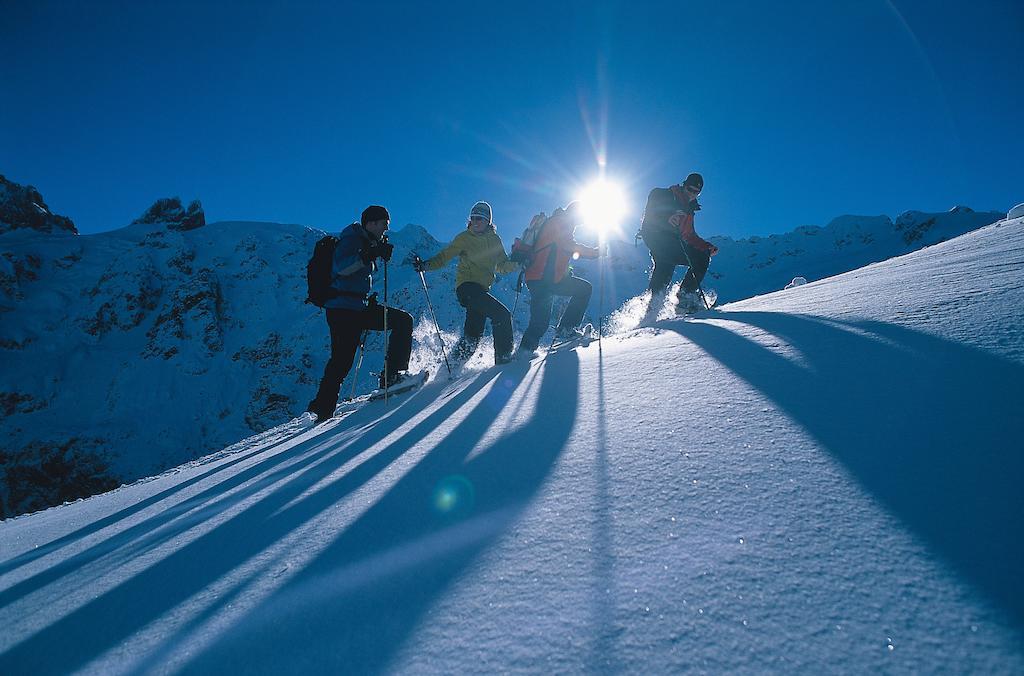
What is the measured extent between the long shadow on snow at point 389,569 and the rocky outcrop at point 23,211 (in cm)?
11285

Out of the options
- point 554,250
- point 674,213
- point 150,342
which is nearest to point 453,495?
point 554,250

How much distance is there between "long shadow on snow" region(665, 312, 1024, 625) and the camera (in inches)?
30.1

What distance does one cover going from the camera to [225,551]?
1.34m

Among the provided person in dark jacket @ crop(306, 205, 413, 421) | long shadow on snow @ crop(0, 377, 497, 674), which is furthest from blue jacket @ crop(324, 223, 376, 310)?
long shadow on snow @ crop(0, 377, 497, 674)

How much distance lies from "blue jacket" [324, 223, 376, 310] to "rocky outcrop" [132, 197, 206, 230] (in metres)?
99.9

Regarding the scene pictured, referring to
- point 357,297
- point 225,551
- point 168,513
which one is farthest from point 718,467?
point 357,297

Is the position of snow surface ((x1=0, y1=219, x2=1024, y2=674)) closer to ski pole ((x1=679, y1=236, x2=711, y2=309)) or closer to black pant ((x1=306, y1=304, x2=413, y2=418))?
black pant ((x1=306, y1=304, x2=413, y2=418))

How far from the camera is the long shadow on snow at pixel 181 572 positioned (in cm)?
103

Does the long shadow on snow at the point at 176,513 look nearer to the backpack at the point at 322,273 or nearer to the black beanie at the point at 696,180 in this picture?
the backpack at the point at 322,273

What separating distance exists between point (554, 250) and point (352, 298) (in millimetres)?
2500

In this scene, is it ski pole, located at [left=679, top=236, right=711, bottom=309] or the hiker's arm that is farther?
ski pole, located at [left=679, top=236, right=711, bottom=309]

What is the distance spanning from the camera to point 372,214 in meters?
4.53

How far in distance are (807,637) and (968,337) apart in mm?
1631

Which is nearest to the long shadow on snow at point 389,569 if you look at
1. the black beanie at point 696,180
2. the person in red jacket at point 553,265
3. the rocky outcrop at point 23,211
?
the person in red jacket at point 553,265
